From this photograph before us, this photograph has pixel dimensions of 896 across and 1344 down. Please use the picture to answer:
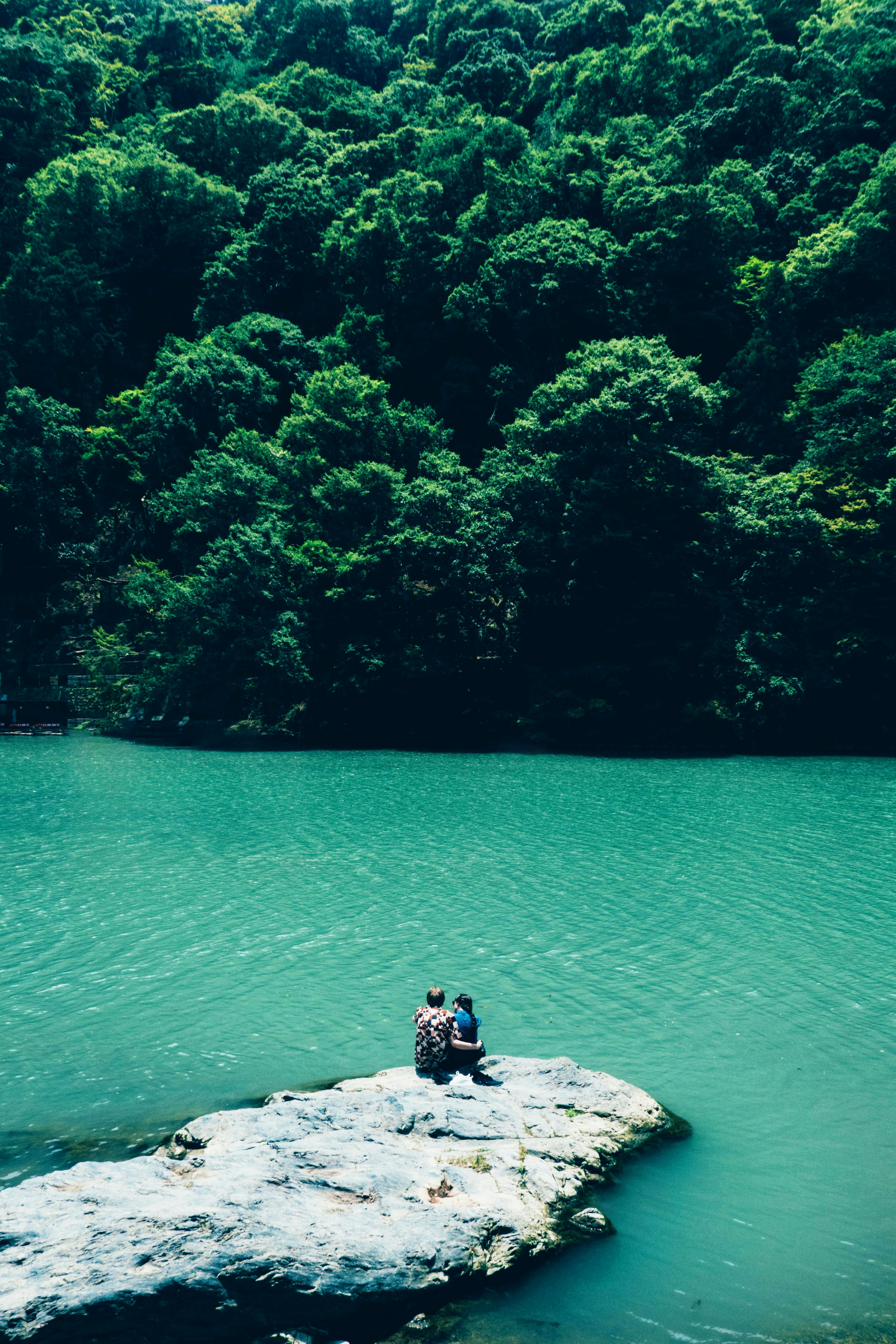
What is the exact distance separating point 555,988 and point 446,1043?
14.9 ft

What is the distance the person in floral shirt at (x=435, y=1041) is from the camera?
1218 centimetres

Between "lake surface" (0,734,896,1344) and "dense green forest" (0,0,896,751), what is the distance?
17.2 m

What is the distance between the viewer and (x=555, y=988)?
1633 centimetres

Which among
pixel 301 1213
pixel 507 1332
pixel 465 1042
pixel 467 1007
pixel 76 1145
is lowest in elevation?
pixel 76 1145

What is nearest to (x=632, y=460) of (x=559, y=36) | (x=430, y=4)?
(x=559, y=36)

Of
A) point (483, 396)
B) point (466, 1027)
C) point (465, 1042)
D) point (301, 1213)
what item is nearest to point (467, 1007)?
point (466, 1027)

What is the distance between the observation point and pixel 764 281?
2276 inches

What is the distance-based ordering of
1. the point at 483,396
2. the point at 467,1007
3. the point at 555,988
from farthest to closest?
the point at 483,396 < the point at 555,988 < the point at 467,1007

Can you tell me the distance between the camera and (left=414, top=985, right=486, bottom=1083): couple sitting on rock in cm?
1218

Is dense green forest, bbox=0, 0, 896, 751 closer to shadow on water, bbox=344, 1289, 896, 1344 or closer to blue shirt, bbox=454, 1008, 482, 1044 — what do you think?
blue shirt, bbox=454, 1008, 482, 1044

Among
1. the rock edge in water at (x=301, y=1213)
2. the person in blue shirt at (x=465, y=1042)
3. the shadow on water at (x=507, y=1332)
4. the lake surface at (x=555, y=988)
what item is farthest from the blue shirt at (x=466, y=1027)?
the shadow on water at (x=507, y=1332)

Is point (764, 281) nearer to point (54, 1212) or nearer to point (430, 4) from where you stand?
point (54, 1212)

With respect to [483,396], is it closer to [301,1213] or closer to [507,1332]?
[301,1213]

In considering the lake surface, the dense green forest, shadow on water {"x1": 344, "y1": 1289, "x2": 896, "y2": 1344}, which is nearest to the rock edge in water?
shadow on water {"x1": 344, "y1": 1289, "x2": 896, "y2": 1344}
